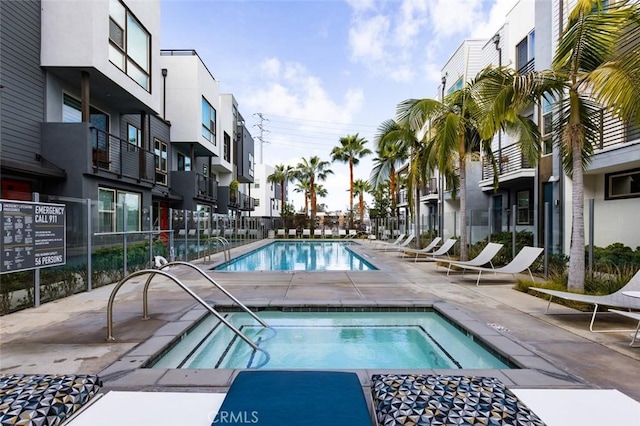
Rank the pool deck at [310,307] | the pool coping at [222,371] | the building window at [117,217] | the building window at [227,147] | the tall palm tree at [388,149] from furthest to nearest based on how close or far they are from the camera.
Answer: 1. the building window at [227,147]
2. the tall palm tree at [388,149]
3. the building window at [117,217]
4. the pool deck at [310,307]
5. the pool coping at [222,371]

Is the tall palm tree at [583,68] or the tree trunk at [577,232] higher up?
the tall palm tree at [583,68]

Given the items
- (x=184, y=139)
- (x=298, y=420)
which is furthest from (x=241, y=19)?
(x=298, y=420)

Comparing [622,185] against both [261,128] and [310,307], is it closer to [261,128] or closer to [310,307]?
[310,307]

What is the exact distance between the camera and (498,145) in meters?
17.3

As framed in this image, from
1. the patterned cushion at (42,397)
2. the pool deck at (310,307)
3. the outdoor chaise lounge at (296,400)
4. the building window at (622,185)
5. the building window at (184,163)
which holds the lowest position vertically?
the pool deck at (310,307)

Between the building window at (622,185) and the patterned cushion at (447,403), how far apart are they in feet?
32.5

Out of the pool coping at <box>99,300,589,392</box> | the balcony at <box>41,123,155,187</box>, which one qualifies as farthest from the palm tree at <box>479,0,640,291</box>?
the balcony at <box>41,123,155,187</box>

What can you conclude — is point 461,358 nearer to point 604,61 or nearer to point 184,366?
point 184,366

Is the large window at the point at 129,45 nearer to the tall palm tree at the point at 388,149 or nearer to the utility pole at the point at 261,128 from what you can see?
the tall palm tree at the point at 388,149

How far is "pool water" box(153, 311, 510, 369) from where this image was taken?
13.9 feet

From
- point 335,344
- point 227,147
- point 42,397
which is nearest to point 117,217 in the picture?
point 335,344

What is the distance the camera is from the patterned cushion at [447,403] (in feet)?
6.81

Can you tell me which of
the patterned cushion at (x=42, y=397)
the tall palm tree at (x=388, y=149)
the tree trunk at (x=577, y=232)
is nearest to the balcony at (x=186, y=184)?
the tall palm tree at (x=388, y=149)

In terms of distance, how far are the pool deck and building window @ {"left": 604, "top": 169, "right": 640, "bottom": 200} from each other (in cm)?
446
